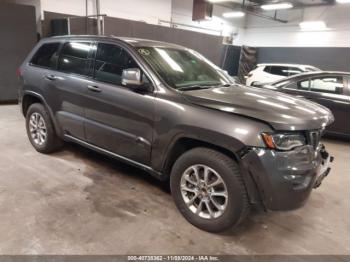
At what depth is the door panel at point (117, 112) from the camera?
2861 mm

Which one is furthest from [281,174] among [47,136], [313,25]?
[313,25]

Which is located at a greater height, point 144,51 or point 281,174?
point 144,51

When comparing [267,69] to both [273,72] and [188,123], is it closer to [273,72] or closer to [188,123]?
[273,72]

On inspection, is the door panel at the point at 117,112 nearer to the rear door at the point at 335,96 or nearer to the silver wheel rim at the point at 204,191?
the silver wheel rim at the point at 204,191

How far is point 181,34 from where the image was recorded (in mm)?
10148

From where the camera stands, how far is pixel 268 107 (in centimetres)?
240

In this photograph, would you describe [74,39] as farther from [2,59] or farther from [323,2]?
[323,2]

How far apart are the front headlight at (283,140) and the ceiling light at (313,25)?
53.7ft

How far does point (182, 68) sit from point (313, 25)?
16.0 m

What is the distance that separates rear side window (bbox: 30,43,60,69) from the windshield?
1.41 metres

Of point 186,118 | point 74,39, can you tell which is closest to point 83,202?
point 186,118

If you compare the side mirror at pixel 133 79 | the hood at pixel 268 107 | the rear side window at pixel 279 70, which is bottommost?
the rear side window at pixel 279 70

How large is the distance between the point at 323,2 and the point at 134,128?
1599 cm

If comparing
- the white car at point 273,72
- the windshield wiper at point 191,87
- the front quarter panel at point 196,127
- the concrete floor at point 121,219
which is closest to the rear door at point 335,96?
the concrete floor at point 121,219
